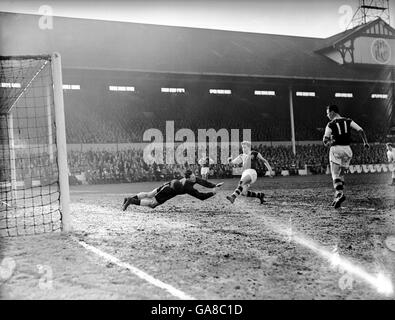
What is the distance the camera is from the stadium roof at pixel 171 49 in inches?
851

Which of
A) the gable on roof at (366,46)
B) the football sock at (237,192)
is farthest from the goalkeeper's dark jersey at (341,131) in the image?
the gable on roof at (366,46)

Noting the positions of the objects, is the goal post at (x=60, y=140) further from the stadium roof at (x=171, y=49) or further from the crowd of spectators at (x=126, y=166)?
the stadium roof at (x=171, y=49)

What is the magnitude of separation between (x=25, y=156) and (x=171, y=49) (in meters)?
11.8

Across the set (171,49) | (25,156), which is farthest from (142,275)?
(171,49)

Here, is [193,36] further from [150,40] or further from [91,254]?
[91,254]

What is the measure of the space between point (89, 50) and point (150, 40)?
15.8ft

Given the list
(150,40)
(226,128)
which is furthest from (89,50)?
(226,128)

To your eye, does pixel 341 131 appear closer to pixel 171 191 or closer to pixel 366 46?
pixel 171 191

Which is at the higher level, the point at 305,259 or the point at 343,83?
the point at 343,83

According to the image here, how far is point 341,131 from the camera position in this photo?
811 cm

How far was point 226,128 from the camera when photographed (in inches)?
1021

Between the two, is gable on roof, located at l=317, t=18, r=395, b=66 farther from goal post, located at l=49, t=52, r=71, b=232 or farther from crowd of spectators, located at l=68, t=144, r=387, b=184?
goal post, located at l=49, t=52, r=71, b=232

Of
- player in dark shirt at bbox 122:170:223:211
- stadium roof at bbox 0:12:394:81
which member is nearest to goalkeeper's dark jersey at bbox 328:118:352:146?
player in dark shirt at bbox 122:170:223:211

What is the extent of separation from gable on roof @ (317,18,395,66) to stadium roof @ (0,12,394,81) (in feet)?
1.69
